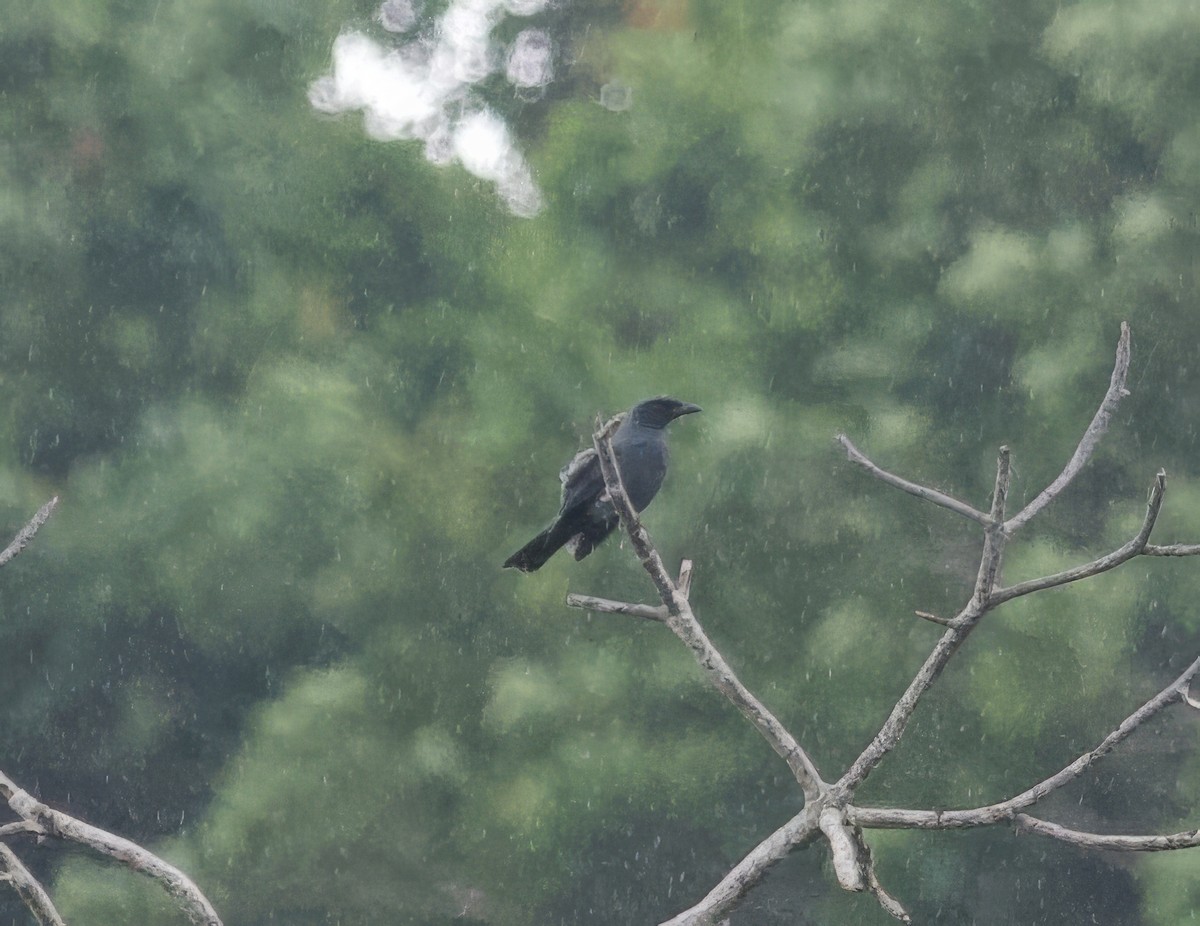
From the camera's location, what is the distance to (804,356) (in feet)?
20.7

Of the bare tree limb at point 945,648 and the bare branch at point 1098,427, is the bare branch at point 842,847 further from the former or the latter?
the bare branch at point 1098,427

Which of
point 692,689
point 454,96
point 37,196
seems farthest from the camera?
point 454,96

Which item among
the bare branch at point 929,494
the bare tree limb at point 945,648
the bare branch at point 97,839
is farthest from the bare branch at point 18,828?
the bare branch at point 929,494

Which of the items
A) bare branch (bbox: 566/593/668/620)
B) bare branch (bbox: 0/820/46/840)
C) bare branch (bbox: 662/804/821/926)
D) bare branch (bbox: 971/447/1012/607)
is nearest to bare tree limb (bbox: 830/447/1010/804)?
bare branch (bbox: 971/447/1012/607)

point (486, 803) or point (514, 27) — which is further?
point (514, 27)

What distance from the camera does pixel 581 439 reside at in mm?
6141

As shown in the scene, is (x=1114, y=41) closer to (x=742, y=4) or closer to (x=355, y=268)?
(x=742, y=4)

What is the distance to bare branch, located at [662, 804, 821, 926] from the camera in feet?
9.52

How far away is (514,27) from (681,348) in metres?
2.38

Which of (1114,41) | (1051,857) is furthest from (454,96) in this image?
(1051,857)

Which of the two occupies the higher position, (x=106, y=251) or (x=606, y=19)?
(x=606, y=19)

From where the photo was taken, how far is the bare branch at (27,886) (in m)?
3.00

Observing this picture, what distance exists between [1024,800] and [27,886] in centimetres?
207

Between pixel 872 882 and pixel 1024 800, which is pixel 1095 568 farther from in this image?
pixel 872 882
